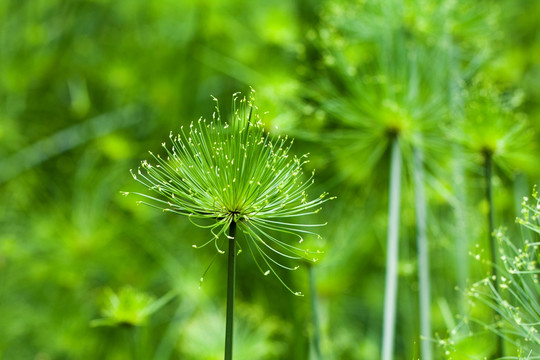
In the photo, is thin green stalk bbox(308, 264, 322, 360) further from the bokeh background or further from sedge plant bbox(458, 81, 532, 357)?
sedge plant bbox(458, 81, 532, 357)

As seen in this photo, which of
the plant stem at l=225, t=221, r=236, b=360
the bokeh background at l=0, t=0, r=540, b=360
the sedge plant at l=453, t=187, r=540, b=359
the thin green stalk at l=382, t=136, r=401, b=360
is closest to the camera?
the plant stem at l=225, t=221, r=236, b=360

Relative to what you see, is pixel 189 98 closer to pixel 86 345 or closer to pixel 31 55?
pixel 31 55

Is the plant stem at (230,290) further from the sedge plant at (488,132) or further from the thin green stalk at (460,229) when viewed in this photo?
the thin green stalk at (460,229)

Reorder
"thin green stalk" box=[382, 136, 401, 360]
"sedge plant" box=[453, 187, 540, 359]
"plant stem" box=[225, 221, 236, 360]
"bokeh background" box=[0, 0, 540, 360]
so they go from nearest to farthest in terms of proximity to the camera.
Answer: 1. "plant stem" box=[225, 221, 236, 360]
2. "sedge plant" box=[453, 187, 540, 359]
3. "thin green stalk" box=[382, 136, 401, 360]
4. "bokeh background" box=[0, 0, 540, 360]

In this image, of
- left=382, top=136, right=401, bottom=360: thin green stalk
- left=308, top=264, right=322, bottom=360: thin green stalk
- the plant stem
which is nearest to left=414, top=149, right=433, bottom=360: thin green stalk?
left=382, top=136, right=401, bottom=360: thin green stalk

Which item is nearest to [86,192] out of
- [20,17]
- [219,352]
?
[20,17]

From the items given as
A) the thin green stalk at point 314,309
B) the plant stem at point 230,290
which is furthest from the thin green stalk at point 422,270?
the plant stem at point 230,290

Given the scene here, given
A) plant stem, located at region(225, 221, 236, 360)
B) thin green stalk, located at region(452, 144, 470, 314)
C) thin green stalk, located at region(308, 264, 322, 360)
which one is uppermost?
thin green stalk, located at region(452, 144, 470, 314)
